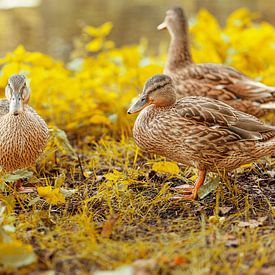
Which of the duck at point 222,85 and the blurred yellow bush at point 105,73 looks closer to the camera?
the duck at point 222,85

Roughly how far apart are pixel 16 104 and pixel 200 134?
1.23 metres

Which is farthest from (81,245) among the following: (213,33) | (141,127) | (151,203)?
(213,33)

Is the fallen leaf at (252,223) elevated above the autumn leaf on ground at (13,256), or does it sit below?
below

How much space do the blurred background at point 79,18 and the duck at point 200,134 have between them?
5725 millimetres

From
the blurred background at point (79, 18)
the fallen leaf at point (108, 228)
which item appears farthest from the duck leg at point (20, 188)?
the blurred background at point (79, 18)

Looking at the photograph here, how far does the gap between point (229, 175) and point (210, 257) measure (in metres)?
1.43

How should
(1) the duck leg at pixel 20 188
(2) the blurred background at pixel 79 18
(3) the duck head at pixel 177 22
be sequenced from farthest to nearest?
(2) the blurred background at pixel 79 18 < (3) the duck head at pixel 177 22 < (1) the duck leg at pixel 20 188

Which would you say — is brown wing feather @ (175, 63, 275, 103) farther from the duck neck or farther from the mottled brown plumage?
the mottled brown plumage

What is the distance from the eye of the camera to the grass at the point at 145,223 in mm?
3062

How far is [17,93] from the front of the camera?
4188mm

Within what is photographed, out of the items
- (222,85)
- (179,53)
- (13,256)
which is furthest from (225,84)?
(13,256)

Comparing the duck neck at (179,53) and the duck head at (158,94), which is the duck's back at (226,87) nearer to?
the duck neck at (179,53)

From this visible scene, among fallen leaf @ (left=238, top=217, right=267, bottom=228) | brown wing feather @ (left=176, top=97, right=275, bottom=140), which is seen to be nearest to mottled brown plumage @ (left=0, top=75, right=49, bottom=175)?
brown wing feather @ (left=176, top=97, right=275, bottom=140)

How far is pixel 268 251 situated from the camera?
3131mm
